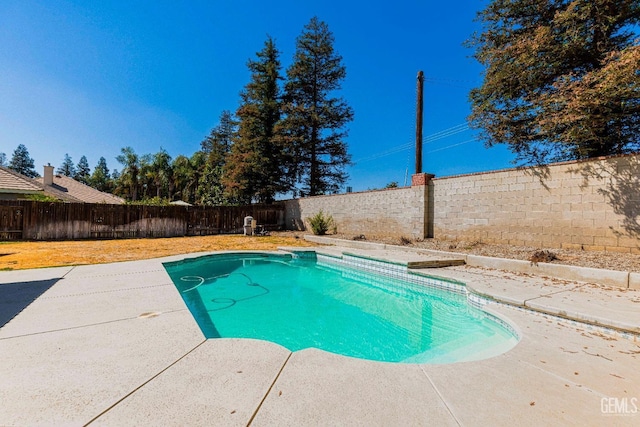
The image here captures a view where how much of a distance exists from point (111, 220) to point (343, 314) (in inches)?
498

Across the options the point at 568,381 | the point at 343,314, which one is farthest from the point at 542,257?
the point at 568,381

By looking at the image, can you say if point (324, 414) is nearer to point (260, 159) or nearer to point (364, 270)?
point (364, 270)

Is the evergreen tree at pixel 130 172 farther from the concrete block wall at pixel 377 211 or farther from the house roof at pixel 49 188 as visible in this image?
the concrete block wall at pixel 377 211

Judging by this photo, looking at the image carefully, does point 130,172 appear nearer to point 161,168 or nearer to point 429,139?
point 161,168

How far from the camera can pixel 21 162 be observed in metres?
51.1

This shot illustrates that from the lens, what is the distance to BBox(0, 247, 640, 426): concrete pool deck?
58.6 inches

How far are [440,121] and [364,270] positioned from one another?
10.5m

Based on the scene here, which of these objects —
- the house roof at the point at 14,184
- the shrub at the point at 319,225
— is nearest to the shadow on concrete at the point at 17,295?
the shrub at the point at 319,225

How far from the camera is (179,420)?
1.43 metres

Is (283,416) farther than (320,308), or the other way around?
(320,308)

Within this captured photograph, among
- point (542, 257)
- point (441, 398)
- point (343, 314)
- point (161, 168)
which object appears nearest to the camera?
point (441, 398)

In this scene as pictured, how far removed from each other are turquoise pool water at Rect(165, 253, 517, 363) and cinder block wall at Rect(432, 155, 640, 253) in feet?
11.6

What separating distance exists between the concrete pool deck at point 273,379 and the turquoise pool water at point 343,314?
2.33 ft

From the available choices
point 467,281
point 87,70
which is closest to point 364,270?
point 467,281
